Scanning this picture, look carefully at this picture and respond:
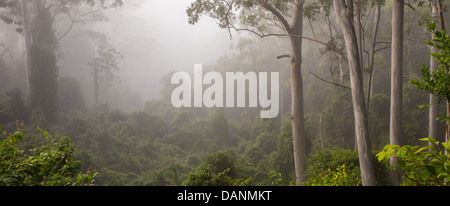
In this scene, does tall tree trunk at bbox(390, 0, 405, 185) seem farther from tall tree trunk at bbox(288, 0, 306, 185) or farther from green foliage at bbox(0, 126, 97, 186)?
green foliage at bbox(0, 126, 97, 186)

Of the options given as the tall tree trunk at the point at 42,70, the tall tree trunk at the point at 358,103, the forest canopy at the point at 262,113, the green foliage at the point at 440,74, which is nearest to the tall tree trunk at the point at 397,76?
the forest canopy at the point at 262,113

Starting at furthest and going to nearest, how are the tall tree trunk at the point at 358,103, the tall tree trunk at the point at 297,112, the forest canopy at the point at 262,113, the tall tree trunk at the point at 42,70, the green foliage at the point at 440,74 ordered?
the tall tree trunk at the point at 42,70 < the tall tree trunk at the point at 297,112 < the tall tree trunk at the point at 358,103 < the forest canopy at the point at 262,113 < the green foliage at the point at 440,74

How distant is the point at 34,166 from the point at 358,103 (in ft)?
17.0

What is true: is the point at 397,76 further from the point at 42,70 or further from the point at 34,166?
the point at 42,70

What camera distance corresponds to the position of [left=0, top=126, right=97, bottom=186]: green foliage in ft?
9.66

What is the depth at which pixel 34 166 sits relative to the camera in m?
3.26

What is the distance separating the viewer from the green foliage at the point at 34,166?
295cm

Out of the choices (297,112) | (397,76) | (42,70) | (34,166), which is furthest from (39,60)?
(397,76)

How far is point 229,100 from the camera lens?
97.6 ft

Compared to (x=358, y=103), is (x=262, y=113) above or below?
below

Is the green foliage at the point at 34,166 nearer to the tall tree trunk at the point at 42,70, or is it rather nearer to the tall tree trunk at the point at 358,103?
the tall tree trunk at the point at 358,103

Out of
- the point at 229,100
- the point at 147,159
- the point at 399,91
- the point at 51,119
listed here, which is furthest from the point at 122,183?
the point at 229,100

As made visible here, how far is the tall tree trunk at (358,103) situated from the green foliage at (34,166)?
445cm

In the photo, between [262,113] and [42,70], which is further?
[262,113]
